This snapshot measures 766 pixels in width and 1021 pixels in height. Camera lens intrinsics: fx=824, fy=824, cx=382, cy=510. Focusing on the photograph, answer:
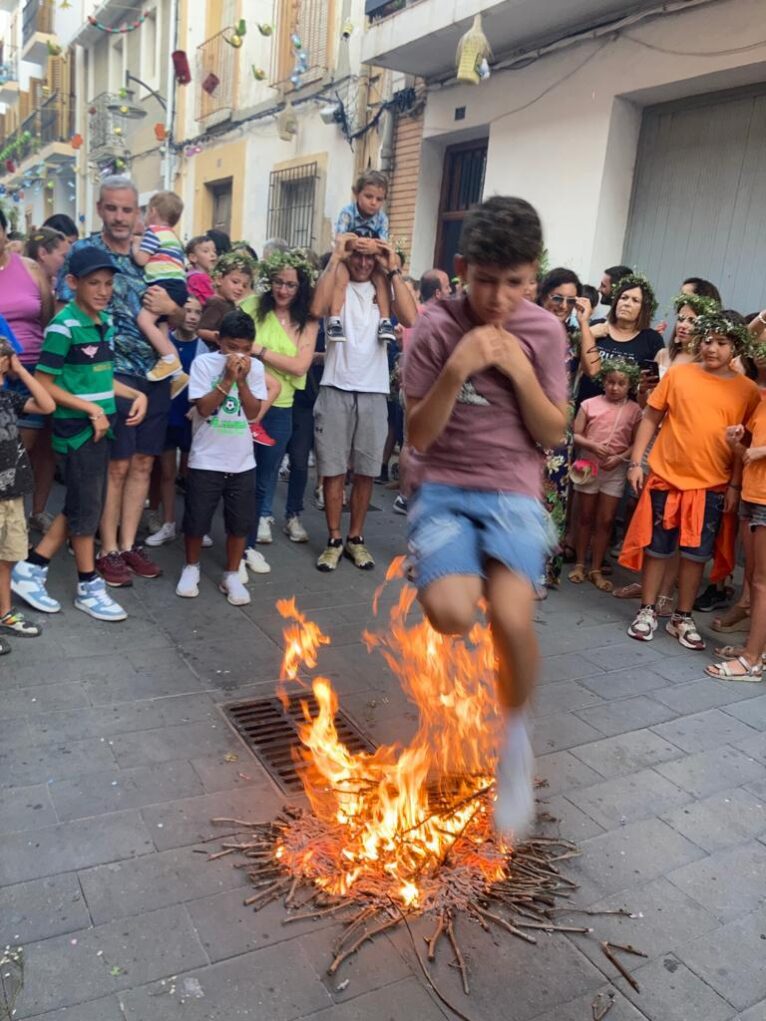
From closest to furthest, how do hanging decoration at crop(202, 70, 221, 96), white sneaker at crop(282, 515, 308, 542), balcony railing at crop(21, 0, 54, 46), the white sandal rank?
the white sandal → white sneaker at crop(282, 515, 308, 542) → hanging decoration at crop(202, 70, 221, 96) → balcony railing at crop(21, 0, 54, 46)

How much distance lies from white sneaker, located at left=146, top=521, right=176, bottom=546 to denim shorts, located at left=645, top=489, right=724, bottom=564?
3370 millimetres

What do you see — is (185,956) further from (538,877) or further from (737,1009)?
(737,1009)

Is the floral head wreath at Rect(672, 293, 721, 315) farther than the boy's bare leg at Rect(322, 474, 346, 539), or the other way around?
the boy's bare leg at Rect(322, 474, 346, 539)

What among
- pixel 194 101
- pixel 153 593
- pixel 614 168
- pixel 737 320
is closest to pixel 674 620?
pixel 737 320

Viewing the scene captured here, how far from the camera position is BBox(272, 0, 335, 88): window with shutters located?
41.5 feet

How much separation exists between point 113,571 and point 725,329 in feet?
13.2

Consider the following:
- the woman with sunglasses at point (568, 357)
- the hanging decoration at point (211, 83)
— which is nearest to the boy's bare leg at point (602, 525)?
the woman with sunglasses at point (568, 357)

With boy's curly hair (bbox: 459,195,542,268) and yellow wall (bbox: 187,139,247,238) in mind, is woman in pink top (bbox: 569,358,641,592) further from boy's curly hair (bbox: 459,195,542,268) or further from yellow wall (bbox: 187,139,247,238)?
yellow wall (bbox: 187,139,247,238)

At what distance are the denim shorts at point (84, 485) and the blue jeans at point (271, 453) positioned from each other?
4.36 feet

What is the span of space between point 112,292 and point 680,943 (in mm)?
4169

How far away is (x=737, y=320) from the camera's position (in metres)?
5.13

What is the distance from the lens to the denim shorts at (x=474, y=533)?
272cm

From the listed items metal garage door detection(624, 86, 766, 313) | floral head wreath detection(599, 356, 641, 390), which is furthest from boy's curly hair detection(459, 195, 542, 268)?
metal garage door detection(624, 86, 766, 313)

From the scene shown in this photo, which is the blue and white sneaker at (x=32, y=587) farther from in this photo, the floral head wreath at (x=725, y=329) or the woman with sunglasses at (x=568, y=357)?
the floral head wreath at (x=725, y=329)
